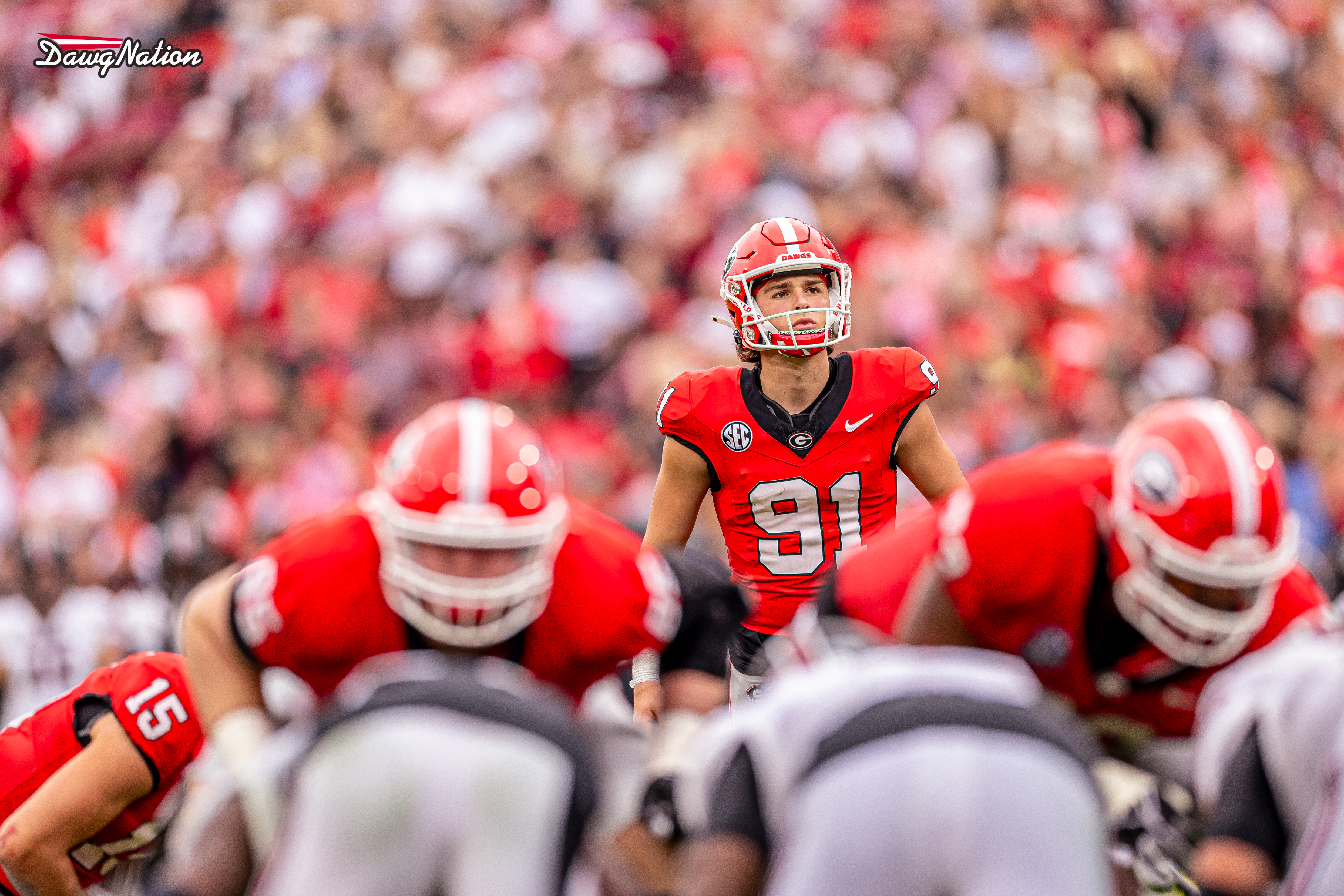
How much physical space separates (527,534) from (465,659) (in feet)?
1.32

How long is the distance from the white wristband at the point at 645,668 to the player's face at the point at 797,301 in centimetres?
116

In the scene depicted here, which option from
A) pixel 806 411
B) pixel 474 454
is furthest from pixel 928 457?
pixel 474 454

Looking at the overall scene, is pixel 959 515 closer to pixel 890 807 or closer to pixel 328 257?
pixel 890 807

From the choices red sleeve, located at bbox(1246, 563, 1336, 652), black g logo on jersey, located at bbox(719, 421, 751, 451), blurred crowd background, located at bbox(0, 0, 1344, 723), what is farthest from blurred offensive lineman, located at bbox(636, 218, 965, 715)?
blurred crowd background, located at bbox(0, 0, 1344, 723)

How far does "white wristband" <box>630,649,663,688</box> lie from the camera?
428 centimetres

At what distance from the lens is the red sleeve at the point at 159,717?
448cm

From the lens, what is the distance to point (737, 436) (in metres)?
4.99

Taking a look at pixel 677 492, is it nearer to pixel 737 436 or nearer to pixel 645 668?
pixel 737 436

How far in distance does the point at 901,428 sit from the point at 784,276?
590mm

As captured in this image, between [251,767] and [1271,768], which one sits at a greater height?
[251,767]

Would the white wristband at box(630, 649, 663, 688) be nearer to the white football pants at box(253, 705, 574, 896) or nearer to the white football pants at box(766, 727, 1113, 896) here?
the white football pants at box(253, 705, 574, 896)
